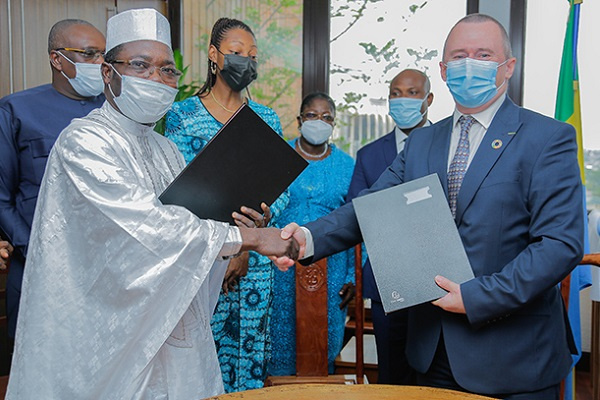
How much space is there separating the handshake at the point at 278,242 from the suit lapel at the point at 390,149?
1.20 meters

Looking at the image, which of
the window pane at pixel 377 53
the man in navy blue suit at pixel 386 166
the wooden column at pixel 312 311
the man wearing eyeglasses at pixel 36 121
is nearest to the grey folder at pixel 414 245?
the wooden column at pixel 312 311

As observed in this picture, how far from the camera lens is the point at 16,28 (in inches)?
165

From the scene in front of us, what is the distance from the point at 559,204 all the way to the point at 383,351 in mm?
1324

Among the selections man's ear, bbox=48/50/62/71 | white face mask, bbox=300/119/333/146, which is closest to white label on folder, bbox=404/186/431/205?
man's ear, bbox=48/50/62/71

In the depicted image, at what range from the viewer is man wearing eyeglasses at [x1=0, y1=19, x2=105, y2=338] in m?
2.31

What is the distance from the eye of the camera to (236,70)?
2412mm

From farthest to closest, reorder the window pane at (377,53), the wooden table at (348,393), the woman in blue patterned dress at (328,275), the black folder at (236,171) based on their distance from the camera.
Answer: the window pane at (377,53) → the woman in blue patterned dress at (328,275) → the black folder at (236,171) → the wooden table at (348,393)

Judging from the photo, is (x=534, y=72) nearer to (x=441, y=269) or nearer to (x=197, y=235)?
(x=441, y=269)

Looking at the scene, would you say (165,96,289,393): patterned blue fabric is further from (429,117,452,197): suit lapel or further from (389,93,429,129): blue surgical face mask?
(389,93,429,129): blue surgical face mask

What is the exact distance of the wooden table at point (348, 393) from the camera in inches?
50.9

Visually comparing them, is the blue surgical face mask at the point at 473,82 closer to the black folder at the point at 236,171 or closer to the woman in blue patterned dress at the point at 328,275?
the black folder at the point at 236,171

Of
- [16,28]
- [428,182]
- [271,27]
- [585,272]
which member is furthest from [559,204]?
[16,28]

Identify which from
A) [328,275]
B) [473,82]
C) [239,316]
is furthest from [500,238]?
[328,275]

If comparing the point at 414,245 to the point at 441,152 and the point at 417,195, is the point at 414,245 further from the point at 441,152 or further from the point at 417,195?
the point at 441,152
